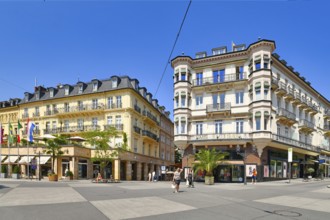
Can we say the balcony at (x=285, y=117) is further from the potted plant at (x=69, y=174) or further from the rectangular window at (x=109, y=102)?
the potted plant at (x=69, y=174)

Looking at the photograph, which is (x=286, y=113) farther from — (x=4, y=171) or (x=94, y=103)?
(x=4, y=171)

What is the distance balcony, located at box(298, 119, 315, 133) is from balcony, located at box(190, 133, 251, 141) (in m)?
12.6

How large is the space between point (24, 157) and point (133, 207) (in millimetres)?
33632

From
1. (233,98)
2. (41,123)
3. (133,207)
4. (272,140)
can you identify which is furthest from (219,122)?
(41,123)

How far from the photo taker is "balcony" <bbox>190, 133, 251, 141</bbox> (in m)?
32.5

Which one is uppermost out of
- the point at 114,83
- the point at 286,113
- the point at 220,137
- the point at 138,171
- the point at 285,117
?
the point at 114,83

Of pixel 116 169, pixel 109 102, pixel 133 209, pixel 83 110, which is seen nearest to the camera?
pixel 133 209

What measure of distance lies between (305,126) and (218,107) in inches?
594

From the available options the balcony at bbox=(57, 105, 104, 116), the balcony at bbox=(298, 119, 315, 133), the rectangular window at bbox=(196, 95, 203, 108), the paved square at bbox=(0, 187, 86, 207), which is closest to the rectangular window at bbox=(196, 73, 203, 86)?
the rectangular window at bbox=(196, 95, 203, 108)

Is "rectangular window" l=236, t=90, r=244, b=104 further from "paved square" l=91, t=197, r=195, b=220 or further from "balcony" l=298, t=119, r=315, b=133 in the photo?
"paved square" l=91, t=197, r=195, b=220

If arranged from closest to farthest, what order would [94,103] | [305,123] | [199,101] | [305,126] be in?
1. [199,101]
2. [305,126]
3. [305,123]
4. [94,103]

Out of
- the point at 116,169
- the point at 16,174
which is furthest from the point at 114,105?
the point at 16,174

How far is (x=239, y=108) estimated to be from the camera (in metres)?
33.6

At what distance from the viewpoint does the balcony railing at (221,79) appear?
3384 cm
